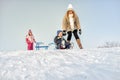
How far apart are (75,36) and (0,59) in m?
4.30

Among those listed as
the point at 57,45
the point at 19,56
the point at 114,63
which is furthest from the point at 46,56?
the point at 57,45

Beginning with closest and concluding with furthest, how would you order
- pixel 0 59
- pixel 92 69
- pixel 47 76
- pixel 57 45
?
pixel 47 76 → pixel 92 69 → pixel 0 59 → pixel 57 45

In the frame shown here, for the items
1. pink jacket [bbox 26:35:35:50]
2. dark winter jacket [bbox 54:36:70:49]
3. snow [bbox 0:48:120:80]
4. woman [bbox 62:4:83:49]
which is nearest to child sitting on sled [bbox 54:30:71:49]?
dark winter jacket [bbox 54:36:70:49]

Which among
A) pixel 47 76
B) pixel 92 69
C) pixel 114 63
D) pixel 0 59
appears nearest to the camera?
pixel 47 76

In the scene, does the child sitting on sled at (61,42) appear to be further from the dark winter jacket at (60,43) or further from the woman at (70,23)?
the woman at (70,23)

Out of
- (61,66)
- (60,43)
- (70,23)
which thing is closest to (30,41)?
(60,43)

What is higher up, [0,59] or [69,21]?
[69,21]

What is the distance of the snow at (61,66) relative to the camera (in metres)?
5.97

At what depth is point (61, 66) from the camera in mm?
6723

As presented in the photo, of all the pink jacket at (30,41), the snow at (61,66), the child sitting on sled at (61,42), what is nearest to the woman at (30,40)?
the pink jacket at (30,41)

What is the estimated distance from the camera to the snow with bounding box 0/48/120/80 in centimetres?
597

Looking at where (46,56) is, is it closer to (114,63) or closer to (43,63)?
(43,63)

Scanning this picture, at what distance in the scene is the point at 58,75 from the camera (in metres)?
6.03

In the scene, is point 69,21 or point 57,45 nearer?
point 69,21
